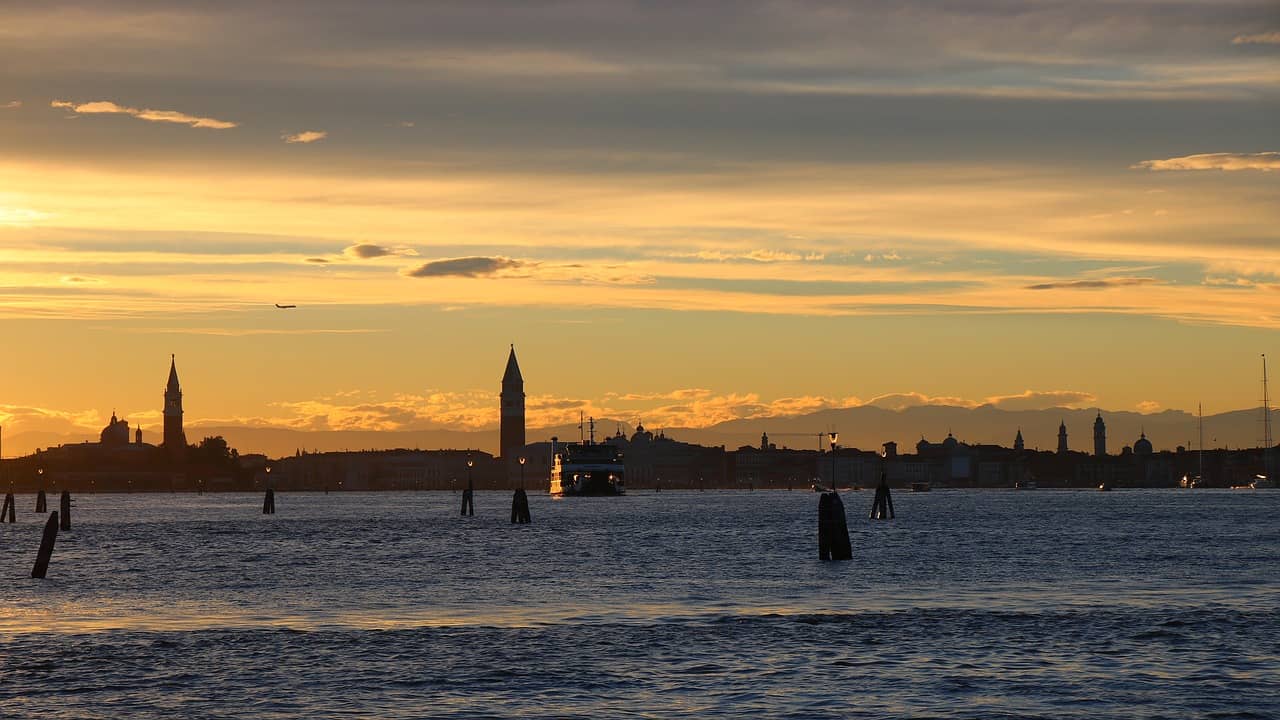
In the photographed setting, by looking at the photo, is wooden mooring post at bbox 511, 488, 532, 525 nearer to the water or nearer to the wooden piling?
the water

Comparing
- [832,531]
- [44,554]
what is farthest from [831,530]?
[44,554]

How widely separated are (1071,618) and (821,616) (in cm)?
578

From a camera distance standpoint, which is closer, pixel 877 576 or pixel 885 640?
pixel 885 640

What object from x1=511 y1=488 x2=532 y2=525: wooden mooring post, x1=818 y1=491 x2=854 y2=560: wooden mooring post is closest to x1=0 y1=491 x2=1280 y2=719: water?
x1=818 y1=491 x2=854 y2=560: wooden mooring post

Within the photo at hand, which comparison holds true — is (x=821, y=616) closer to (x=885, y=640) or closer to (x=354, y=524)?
(x=885, y=640)

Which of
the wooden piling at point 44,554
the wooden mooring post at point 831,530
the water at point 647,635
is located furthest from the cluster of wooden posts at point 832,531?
the wooden piling at point 44,554

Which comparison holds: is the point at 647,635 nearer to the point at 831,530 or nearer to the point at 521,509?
the point at 831,530

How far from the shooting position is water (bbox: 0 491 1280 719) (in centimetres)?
2800

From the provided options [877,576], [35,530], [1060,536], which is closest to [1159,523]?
[1060,536]

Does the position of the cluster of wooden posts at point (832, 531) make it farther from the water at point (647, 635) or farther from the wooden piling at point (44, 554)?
the wooden piling at point (44, 554)

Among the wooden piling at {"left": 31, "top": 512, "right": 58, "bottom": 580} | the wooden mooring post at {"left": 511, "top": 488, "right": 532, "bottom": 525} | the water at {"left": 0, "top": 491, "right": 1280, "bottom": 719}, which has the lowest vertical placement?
the water at {"left": 0, "top": 491, "right": 1280, "bottom": 719}

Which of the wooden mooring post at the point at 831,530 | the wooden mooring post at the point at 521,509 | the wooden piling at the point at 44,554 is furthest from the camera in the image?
the wooden mooring post at the point at 521,509

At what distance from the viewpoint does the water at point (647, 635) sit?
28.0 m

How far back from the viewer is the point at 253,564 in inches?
2544
